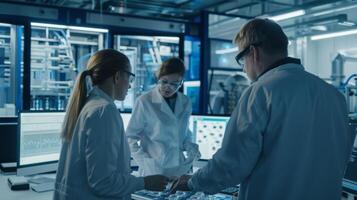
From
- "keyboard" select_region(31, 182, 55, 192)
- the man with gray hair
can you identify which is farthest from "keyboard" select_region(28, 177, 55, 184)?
the man with gray hair

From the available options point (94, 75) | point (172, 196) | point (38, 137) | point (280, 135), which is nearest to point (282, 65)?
point (280, 135)

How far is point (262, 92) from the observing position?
104 cm

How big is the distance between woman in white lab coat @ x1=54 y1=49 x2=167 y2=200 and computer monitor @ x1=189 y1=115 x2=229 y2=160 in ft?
2.51

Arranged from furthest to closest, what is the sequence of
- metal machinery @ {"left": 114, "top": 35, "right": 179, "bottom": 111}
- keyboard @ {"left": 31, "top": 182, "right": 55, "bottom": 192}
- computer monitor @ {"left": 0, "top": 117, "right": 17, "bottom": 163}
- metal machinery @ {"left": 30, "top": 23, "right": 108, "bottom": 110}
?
metal machinery @ {"left": 114, "top": 35, "right": 179, "bottom": 111} → metal machinery @ {"left": 30, "top": 23, "right": 108, "bottom": 110} → computer monitor @ {"left": 0, "top": 117, "right": 17, "bottom": 163} → keyboard @ {"left": 31, "top": 182, "right": 55, "bottom": 192}

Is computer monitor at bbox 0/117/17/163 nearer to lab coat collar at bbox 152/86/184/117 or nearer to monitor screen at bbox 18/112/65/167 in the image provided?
monitor screen at bbox 18/112/65/167

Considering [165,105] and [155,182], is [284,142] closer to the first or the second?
[155,182]

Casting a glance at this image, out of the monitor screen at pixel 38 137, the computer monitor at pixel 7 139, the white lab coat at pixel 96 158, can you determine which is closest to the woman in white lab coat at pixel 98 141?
the white lab coat at pixel 96 158

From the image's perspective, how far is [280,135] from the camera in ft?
3.38

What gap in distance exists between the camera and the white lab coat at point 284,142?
3.38 ft

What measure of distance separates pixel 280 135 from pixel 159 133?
100cm

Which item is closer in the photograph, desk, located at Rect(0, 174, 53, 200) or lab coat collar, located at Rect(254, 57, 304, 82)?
lab coat collar, located at Rect(254, 57, 304, 82)

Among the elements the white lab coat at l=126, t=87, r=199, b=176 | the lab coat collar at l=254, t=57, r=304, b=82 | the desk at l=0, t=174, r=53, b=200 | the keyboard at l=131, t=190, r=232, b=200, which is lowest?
the desk at l=0, t=174, r=53, b=200

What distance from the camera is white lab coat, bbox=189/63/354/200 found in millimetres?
1031

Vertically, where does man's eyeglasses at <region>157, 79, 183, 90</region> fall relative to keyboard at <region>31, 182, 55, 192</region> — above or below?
above
